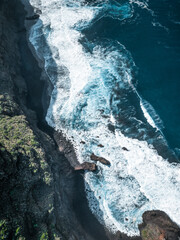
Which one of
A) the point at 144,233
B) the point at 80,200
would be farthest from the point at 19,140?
the point at 144,233

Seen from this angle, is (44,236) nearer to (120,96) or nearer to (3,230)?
(3,230)

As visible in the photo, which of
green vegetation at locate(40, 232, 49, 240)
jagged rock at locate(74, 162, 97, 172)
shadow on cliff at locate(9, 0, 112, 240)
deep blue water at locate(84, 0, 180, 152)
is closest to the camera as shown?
green vegetation at locate(40, 232, 49, 240)

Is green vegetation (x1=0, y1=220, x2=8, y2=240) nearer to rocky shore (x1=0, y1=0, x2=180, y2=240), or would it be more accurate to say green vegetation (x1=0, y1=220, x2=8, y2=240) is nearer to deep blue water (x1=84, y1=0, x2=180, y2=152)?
rocky shore (x1=0, y1=0, x2=180, y2=240)

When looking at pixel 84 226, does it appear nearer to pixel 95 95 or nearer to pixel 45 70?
pixel 95 95

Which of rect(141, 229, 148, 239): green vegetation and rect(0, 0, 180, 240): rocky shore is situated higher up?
rect(0, 0, 180, 240): rocky shore

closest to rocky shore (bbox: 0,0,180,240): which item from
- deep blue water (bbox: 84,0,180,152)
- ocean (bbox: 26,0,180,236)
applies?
ocean (bbox: 26,0,180,236)

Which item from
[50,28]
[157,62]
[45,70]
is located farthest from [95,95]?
[50,28]

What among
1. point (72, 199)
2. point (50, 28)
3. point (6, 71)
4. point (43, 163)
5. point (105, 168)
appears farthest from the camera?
point (50, 28)

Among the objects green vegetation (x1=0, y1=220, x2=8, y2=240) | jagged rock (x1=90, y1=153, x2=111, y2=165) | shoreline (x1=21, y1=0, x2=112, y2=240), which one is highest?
green vegetation (x1=0, y1=220, x2=8, y2=240)

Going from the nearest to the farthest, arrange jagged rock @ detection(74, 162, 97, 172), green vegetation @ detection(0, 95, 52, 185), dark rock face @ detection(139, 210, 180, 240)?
green vegetation @ detection(0, 95, 52, 185) < dark rock face @ detection(139, 210, 180, 240) < jagged rock @ detection(74, 162, 97, 172)
